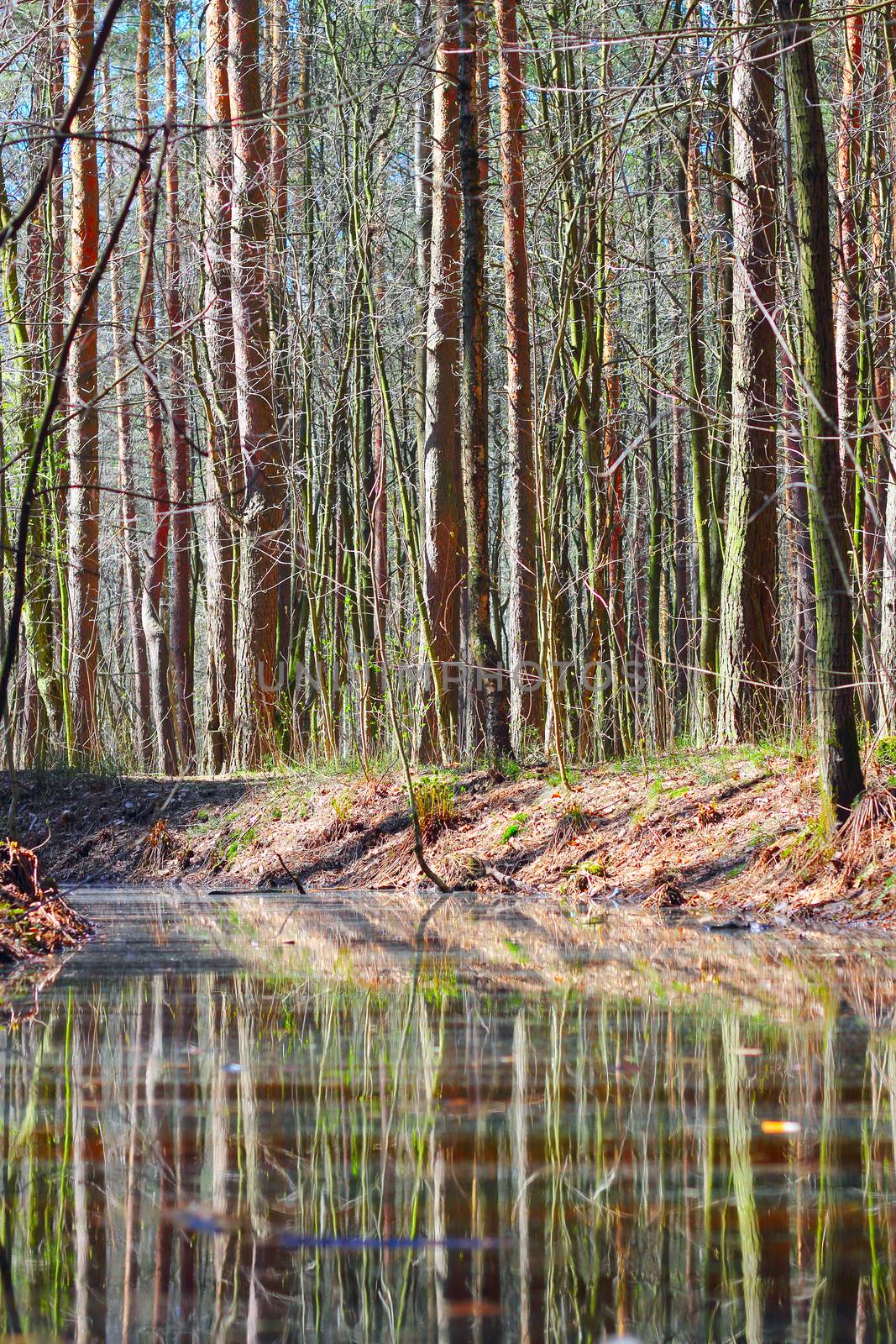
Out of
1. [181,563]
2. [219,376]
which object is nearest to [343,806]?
[219,376]

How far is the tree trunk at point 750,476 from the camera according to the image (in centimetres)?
1106

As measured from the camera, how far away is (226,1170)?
2.65 meters

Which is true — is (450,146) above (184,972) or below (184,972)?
above

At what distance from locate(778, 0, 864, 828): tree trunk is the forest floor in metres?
0.26

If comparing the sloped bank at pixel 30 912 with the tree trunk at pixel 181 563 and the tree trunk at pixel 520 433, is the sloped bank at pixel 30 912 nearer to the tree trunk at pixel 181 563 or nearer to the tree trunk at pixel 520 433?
the tree trunk at pixel 520 433

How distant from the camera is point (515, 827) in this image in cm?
1049

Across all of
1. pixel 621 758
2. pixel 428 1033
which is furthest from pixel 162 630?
pixel 428 1033

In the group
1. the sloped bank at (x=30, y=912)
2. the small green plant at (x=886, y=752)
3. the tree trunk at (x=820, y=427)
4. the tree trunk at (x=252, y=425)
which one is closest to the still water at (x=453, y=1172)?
the sloped bank at (x=30, y=912)

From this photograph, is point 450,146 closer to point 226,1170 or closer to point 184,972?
point 184,972

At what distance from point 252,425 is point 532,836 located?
673 cm

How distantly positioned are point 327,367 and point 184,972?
17.1 m

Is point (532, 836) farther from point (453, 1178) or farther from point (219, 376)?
point (219, 376)

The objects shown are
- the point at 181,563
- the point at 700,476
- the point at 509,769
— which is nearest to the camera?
the point at 509,769

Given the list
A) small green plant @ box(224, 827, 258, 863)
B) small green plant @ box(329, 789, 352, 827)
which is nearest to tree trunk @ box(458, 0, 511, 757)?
small green plant @ box(329, 789, 352, 827)
